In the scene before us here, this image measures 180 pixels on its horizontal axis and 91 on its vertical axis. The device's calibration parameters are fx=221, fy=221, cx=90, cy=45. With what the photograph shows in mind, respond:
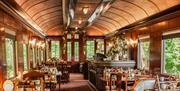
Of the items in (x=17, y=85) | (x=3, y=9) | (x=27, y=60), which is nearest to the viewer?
(x=17, y=85)

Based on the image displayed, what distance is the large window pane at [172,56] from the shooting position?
22.5 feet

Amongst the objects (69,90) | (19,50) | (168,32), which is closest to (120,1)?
(168,32)

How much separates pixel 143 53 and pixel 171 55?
7.95 ft

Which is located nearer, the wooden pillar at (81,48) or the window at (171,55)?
the window at (171,55)

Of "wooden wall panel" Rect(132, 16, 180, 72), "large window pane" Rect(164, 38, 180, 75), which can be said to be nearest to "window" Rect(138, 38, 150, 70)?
"wooden wall panel" Rect(132, 16, 180, 72)

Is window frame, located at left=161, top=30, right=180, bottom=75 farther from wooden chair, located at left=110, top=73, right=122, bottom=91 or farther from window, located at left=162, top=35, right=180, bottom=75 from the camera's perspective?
wooden chair, located at left=110, top=73, right=122, bottom=91

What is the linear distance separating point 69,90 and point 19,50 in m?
3.87

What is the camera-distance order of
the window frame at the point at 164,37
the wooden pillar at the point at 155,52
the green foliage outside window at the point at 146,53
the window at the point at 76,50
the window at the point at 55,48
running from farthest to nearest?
the window at the point at 76,50 → the window at the point at 55,48 → the green foliage outside window at the point at 146,53 → the wooden pillar at the point at 155,52 → the window frame at the point at 164,37

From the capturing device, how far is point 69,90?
34.4ft

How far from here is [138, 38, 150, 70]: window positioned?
29.8 ft

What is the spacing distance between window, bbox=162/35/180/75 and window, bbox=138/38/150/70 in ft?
4.79

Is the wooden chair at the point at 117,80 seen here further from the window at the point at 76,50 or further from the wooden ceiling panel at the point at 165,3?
the window at the point at 76,50

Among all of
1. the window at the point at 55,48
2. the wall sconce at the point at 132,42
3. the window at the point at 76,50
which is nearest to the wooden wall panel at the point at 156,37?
the wall sconce at the point at 132,42

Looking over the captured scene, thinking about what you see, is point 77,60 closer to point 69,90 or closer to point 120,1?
point 69,90
